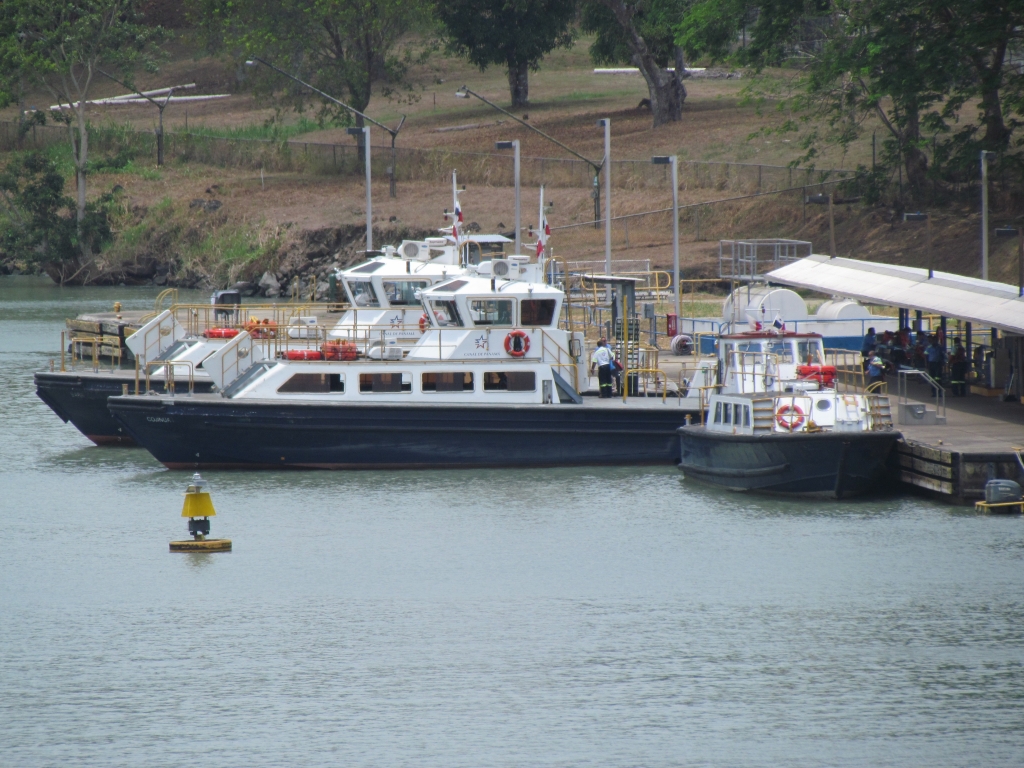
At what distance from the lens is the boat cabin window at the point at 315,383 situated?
1186 inches

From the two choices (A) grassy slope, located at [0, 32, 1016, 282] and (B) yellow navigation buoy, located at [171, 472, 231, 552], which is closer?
(B) yellow navigation buoy, located at [171, 472, 231, 552]

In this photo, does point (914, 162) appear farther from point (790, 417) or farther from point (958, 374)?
point (790, 417)

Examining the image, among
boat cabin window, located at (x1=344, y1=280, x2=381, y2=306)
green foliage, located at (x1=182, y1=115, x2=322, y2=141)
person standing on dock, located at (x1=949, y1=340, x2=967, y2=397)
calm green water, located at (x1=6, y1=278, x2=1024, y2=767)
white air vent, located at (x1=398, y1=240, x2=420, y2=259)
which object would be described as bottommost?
calm green water, located at (x1=6, y1=278, x2=1024, y2=767)

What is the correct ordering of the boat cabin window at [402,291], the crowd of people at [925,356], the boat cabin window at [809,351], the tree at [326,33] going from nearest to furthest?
1. the boat cabin window at [809,351]
2. the crowd of people at [925,356]
3. the boat cabin window at [402,291]
4. the tree at [326,33]

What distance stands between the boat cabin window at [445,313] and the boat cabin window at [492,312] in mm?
425

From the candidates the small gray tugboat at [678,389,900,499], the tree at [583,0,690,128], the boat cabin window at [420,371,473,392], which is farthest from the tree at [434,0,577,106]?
the small gray tugboat at [678,389,900,499]

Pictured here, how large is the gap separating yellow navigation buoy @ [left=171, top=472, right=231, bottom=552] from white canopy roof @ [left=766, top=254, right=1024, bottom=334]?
15964mm

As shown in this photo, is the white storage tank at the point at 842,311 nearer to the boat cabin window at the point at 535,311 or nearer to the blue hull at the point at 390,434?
the blue hull at the point at 390,434

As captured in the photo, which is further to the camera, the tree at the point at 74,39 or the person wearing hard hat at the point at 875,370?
the tree at the point at 74,39

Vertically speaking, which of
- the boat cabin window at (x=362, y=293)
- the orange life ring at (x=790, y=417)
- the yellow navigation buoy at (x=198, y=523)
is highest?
the boat cabin window at (x=362, y=293)

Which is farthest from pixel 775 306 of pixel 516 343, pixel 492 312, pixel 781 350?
pixel 516 343

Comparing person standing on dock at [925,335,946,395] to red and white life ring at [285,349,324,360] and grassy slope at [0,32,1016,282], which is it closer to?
red and white life ring at [285,349,324,360]


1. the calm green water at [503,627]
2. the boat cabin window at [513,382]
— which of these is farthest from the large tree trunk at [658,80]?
the calm green water at [503,627]

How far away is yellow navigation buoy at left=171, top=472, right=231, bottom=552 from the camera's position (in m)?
24.5
